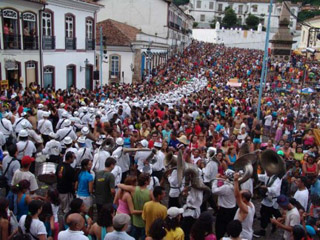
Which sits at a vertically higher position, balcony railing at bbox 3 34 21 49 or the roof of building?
the roof of building

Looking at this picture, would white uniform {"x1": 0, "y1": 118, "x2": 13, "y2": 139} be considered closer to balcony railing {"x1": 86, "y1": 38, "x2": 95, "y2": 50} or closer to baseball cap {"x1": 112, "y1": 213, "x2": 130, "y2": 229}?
baseball cap {"x1": 112, "y1": 213, "x2": 130, "y2": 229}

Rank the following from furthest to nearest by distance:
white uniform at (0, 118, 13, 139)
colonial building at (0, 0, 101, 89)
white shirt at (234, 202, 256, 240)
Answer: colonial building at (0, 0, 101, 89) < white uniform at (0, 118, 13, 139) < white shirt at (234, 202, 256, 240)

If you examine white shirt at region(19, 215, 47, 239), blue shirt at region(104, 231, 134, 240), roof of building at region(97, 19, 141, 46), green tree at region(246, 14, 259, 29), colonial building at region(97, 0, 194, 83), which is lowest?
white shirt at region(19, 215, 47, 239)

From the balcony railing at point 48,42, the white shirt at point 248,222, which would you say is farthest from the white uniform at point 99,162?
the balcony railing at point 48,42

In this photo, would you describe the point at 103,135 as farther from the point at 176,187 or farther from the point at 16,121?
the point at 176,187

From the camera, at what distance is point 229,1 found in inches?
4144

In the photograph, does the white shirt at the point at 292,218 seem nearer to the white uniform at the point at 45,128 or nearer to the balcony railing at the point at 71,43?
the white uniform at the point at 45,128

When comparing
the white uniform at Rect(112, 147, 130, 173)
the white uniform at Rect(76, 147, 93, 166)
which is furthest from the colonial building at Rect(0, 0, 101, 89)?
the white uniform at Rect(112, 147, 130, 173)

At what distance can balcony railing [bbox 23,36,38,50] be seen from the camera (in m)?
20.1

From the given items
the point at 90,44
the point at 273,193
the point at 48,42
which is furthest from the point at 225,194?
the point at 90,44

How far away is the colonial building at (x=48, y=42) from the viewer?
1895 centimetres

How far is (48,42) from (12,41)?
3.11 m

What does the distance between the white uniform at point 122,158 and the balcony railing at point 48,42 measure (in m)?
15.9

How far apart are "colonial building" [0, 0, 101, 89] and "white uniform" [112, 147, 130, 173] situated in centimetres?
1312
